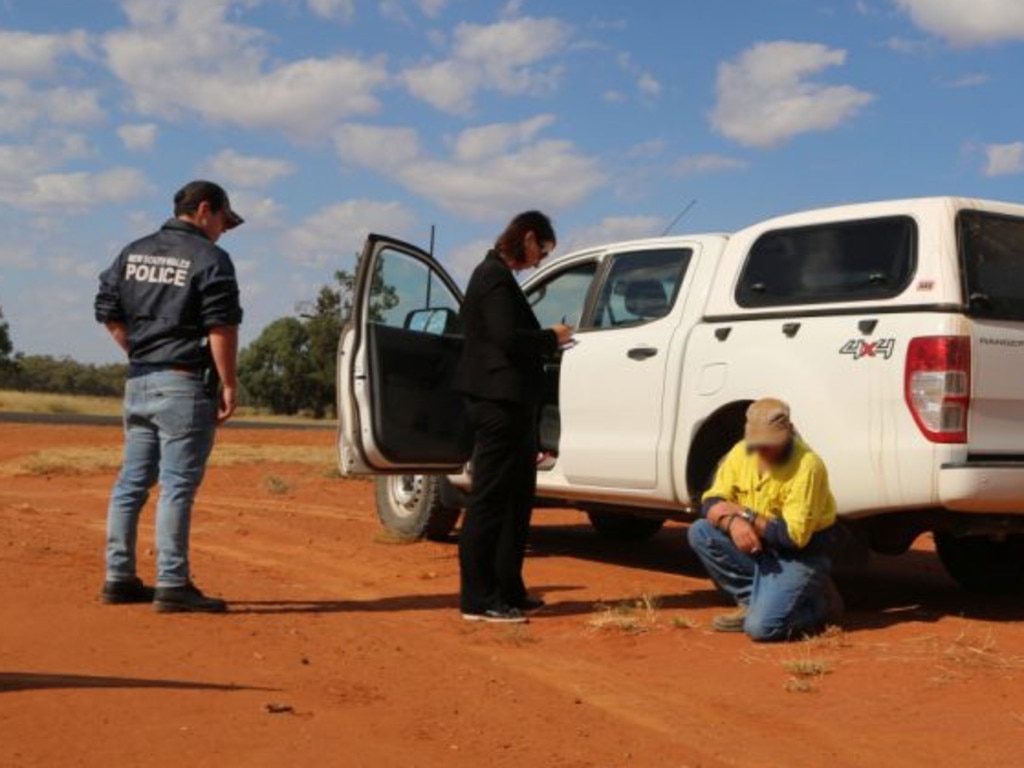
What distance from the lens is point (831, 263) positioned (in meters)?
6.43

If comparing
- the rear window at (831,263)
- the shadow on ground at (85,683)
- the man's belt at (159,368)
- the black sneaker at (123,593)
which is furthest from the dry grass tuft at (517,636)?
the rear window at (831,263)

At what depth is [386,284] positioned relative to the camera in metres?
7.54

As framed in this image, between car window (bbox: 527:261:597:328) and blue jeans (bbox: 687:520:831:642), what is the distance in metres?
2.42

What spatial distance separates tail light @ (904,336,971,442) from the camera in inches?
222

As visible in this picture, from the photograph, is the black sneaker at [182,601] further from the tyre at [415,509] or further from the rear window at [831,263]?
the rear window at [831,263]

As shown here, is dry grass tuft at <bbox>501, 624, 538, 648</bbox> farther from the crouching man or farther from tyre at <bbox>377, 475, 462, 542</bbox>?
tyre at <bbox>377, 475, 462, 542</bbox>

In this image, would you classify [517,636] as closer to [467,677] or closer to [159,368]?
[467,677]

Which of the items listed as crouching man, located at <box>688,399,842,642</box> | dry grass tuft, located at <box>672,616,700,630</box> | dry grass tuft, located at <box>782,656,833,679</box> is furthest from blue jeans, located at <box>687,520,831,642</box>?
dry grass tuft, located at <box>782,656,833,679</box>

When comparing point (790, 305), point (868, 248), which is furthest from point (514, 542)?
point (868, 248)

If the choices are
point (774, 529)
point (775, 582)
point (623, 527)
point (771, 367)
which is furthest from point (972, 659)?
point (623, 527)

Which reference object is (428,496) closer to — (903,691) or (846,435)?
(846,435)

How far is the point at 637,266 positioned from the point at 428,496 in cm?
238

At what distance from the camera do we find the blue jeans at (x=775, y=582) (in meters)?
5.77

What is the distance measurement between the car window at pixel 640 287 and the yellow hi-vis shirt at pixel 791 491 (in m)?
1.57
